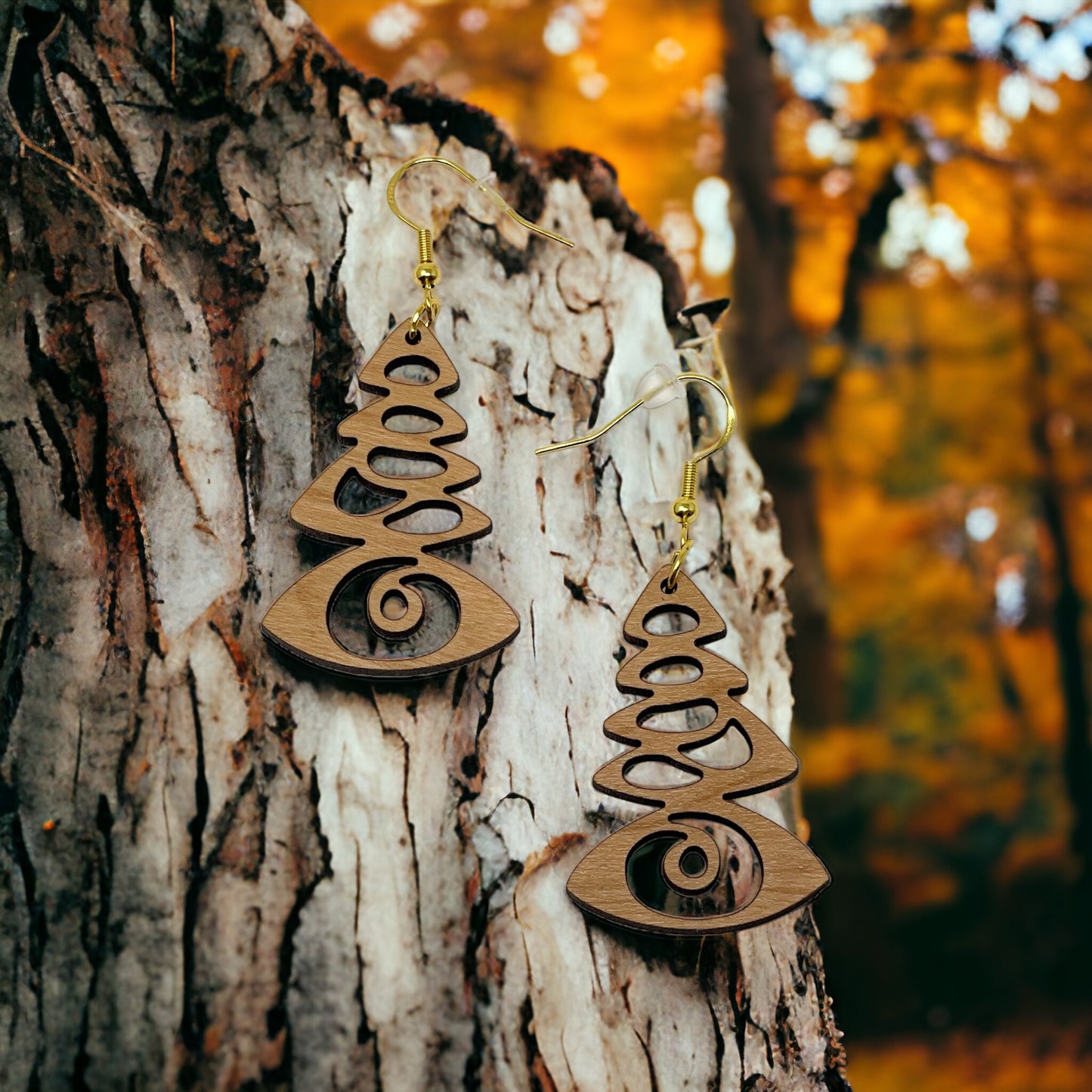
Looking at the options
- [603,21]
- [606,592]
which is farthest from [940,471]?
[606,592]

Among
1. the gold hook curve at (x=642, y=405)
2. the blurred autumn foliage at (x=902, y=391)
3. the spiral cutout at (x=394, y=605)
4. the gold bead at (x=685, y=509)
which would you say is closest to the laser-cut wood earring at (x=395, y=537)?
the spiral cutout at (x=394, y=605)

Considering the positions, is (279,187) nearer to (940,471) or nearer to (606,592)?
(606,592)

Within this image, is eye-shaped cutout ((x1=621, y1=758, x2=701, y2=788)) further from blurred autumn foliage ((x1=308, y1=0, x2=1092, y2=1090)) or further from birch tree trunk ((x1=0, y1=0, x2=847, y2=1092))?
blurred autumn foliage ((x1=308, y1=0, x2=1092, y2=1090))

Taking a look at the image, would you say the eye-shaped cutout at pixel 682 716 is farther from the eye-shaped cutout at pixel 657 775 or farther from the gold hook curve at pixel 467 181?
the gold hook curve at pixel 467 181

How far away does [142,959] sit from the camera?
3.07 feet

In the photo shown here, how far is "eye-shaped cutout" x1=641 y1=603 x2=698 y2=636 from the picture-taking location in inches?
48.1

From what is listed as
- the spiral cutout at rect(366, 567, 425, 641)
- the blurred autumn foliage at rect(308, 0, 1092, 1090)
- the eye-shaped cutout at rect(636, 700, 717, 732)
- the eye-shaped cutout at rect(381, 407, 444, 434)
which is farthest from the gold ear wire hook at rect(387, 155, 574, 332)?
the blurred autumn foliage at rect(308, 0, 1092, 1090)

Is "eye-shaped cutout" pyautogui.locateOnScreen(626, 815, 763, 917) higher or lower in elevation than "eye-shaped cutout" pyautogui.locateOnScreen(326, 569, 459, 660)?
lower

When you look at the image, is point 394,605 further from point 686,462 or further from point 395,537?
point 686,462

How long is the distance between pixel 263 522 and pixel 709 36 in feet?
11.5

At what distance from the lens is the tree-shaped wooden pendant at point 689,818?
1042 mm

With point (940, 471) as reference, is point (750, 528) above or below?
below

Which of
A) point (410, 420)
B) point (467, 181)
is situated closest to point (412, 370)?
point (410, 420)

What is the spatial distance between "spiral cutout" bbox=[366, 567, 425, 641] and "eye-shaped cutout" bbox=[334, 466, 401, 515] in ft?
0.33
